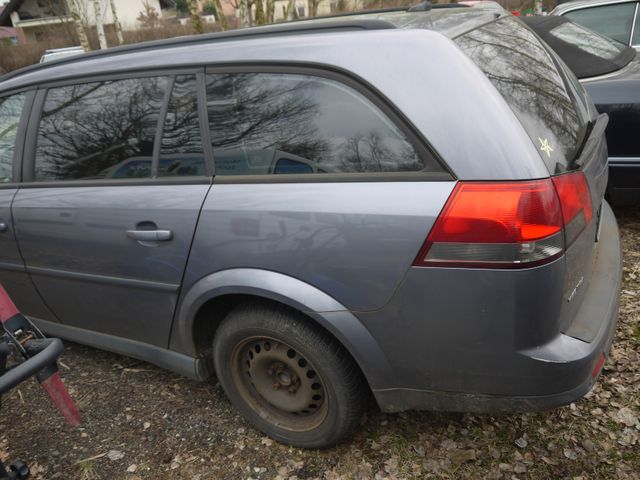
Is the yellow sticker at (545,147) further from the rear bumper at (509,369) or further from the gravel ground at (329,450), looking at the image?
the gravel ground at (329,450)

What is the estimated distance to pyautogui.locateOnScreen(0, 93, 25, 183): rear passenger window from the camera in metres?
2.66

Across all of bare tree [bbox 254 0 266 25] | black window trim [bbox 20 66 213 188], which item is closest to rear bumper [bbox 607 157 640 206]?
black window trim [bbox 20 66 213 188]

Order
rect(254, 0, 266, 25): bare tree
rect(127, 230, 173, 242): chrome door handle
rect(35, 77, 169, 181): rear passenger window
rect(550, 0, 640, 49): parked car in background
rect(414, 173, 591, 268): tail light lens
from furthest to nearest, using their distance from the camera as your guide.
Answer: rect(254, 0, 266, 25): bare tree, rect(550, 0, 640, 49): parked car in background, rect(35, 77, 169, 181): rear passenger window, rect(127, 230, 173, 242): chrome door handle, rect(414, 173, 591, 268): tail light lens

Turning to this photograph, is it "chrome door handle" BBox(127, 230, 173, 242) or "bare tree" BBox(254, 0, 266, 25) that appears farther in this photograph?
"bare tree" BBox(254, 0, 266, 25)

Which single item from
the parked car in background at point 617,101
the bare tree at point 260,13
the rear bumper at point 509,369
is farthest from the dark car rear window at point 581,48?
the bare tree at point 260,13

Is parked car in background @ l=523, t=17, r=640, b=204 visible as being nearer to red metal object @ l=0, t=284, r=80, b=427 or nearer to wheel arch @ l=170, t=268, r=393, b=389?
wheel arch @ l=170, t=268, r=393, b=389

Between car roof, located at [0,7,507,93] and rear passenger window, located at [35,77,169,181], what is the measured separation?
8 cm

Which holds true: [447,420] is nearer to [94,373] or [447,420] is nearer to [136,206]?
[136,206]

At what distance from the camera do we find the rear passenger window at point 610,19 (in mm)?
5316

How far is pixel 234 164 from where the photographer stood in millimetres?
Answer: 1987

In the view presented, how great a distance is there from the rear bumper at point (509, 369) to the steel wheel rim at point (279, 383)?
339 mm

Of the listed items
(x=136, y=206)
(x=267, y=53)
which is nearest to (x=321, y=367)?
(x=136, y=206)

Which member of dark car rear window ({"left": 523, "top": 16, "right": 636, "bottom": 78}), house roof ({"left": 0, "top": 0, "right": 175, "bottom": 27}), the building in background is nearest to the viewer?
dark car rear window ({"left": 523, "top": 16, "right": 636, "bottom": 78})

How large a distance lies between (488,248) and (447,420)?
114cm
